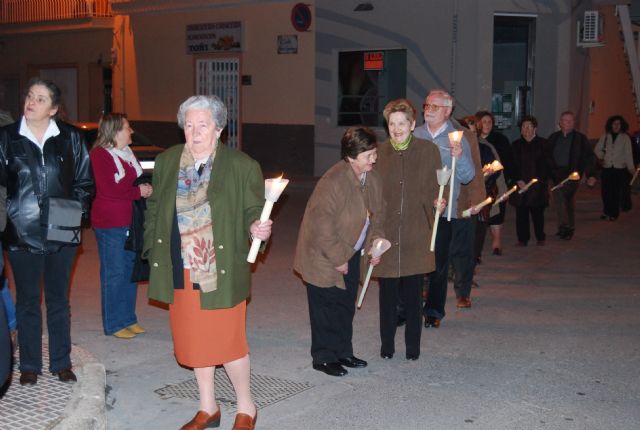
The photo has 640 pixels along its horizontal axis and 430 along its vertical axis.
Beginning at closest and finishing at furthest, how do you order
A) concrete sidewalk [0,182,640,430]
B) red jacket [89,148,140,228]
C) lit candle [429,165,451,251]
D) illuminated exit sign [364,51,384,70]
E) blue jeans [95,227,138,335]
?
concrete sidewalk [0,182,640,430], lit candle [429,165,451,251], red jacket [89,148,140,228], blue jeans [95,227,138,335], illuminated exit sign [364,51,384,70]

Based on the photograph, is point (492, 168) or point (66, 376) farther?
point (492, 168)

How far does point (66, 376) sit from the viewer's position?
20.2 ft

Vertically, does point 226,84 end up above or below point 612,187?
above

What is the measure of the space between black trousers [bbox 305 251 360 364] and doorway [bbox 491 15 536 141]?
15.6 meters

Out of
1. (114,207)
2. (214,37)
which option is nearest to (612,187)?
(114,207)

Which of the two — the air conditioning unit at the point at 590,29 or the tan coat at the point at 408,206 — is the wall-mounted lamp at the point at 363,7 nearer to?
the air conditioning unit at the point at 590,29

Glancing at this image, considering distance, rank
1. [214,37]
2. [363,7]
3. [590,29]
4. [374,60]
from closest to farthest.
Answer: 1. [590,29]
2. [363,7]
3. [374,60]
4. [214,37]

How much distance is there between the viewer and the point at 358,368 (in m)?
6.84

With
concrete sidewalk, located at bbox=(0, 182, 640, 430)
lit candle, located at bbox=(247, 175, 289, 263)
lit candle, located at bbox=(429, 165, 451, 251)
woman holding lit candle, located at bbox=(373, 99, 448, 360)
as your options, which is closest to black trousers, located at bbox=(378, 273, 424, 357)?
woman holding lit candle, located at bbox=(373, 99, 448, 360)

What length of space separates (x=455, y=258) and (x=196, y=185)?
420 centimetres

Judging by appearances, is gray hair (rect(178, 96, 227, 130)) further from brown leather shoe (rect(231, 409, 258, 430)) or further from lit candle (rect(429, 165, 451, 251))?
lit candle (rect(429, 165, 451, 251))

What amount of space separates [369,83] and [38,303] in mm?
17142

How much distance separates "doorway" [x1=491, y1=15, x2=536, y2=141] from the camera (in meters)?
21.7

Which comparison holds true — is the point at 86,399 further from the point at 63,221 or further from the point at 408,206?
the point at 408,206
